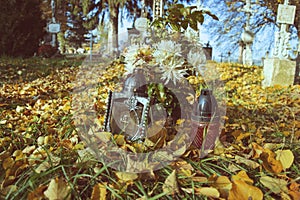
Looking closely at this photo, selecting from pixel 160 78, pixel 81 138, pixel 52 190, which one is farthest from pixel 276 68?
pixel 52 190

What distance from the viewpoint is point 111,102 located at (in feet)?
4.30

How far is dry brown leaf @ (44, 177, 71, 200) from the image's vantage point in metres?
0.74

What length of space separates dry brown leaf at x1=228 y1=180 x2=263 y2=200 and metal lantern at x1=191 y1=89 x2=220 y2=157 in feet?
1.10

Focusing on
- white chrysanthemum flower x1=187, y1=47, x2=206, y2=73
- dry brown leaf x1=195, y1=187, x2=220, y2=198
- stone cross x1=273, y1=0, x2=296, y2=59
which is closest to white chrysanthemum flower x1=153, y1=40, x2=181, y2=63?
white chrysanthemum flower x1=187, y1=47, x2=206, y2=73

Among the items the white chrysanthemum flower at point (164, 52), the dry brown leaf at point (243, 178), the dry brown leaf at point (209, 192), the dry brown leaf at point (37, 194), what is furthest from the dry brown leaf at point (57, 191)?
the white chrysanthemum flower at point (164, 52)

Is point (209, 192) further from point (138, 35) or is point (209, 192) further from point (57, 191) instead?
point (138, 35)

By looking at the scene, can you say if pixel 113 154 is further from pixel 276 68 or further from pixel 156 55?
pixel 276 68

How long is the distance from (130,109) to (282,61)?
4.35 meters

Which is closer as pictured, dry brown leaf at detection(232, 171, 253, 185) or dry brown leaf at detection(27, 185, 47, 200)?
dry brown leaf at detection(27, 185, 47, 200)

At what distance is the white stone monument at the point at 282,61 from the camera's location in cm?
468

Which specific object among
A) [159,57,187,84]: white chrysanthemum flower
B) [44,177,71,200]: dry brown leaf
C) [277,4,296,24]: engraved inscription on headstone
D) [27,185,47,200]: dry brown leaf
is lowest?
[27,185,47,200]: dry brown leaf

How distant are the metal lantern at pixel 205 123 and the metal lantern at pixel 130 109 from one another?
0.79 feet

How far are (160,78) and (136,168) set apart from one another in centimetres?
56

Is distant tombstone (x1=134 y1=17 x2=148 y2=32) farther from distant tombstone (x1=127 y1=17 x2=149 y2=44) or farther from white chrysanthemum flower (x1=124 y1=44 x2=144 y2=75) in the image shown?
white chrysanthemum flower (x1=124 y1=44 x2=144 y2=75)
